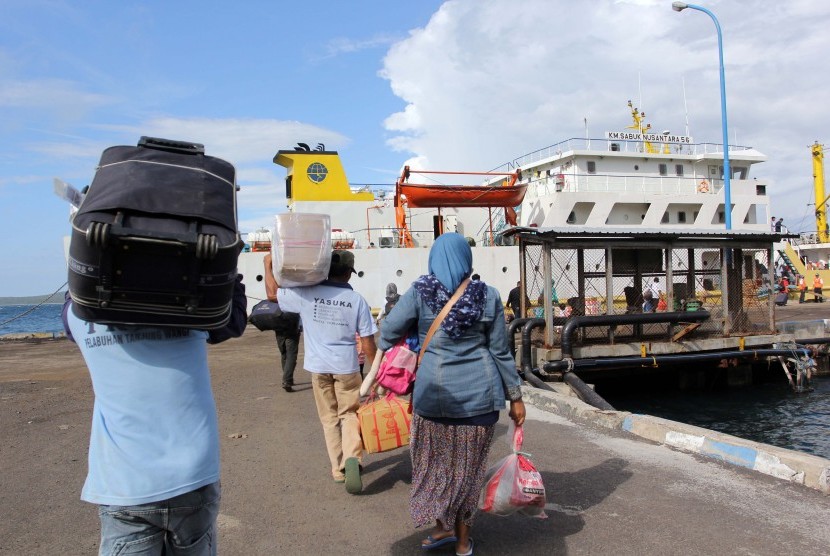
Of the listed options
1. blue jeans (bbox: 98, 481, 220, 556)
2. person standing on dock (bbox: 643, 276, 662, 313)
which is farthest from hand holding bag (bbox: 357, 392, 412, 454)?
person standing on dock (bbox: 643, 276, 662, 313)

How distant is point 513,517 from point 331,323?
1881 mm

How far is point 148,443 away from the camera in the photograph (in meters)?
1.97

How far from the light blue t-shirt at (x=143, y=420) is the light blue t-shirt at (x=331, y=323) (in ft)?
8.29

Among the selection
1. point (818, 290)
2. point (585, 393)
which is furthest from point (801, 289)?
point (585, 393)

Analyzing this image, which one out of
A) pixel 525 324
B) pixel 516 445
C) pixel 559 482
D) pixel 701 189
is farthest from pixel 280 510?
pixel 701 189

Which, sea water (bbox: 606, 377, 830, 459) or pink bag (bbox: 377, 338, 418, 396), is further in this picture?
sea water (bbox: 606, 377, 830, 459)

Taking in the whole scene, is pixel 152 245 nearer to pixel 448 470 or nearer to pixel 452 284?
pixel 452 284

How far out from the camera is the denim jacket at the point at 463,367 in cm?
325

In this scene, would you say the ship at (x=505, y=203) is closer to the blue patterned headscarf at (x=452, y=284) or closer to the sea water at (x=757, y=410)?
the sea water at (x=757, y=410)

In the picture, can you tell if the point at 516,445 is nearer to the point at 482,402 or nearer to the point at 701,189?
the point at 482,402

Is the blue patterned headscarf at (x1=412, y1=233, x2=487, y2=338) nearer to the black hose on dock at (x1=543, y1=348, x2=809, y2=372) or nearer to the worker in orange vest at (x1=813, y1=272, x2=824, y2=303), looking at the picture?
the black hose on dock at (x1=543, y1=348, x2=809, y2=372)

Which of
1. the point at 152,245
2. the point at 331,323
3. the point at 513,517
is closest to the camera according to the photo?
the point at 152,245

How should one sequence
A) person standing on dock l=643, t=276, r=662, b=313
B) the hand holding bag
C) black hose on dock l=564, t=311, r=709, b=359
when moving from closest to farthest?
the hand holding bag, black hose on dock l=564, t=311, r=709, b=359, person standing on dock l=643, t=276, r=662, b=313

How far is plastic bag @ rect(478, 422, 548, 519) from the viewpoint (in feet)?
11.0
